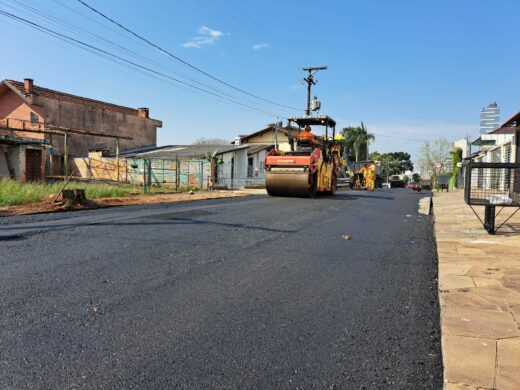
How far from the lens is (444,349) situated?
2.81 meters

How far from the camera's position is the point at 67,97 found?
39.2 metres

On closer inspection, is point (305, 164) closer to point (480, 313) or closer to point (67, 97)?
point (480, 313)

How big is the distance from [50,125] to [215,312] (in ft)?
101

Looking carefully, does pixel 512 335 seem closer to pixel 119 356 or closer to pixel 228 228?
pixel 119 356

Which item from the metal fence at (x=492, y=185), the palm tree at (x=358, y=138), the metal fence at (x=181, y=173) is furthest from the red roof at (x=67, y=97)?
the metal fence at (x=492, y=185)

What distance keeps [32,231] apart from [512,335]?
7048mm

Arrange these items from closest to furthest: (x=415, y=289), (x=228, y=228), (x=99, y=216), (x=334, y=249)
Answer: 1. (x=415, y=289)
2. (x=334, y=249)
3. (x=228, y=228)
4. (x=99, y=216)

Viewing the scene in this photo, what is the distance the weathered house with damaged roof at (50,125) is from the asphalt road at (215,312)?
2505cm

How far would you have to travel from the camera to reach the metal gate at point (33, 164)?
1165 inches

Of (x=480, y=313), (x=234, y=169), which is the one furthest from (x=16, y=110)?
(x=480, y=313)

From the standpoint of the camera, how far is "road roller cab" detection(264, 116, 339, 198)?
15445mm

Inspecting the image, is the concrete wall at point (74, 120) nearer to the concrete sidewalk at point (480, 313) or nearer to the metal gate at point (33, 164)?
the metal gate at point (33, 164)

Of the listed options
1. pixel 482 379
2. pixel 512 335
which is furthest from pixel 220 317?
pixel 512 335

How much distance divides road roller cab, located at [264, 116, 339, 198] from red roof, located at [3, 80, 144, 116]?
27585mm
